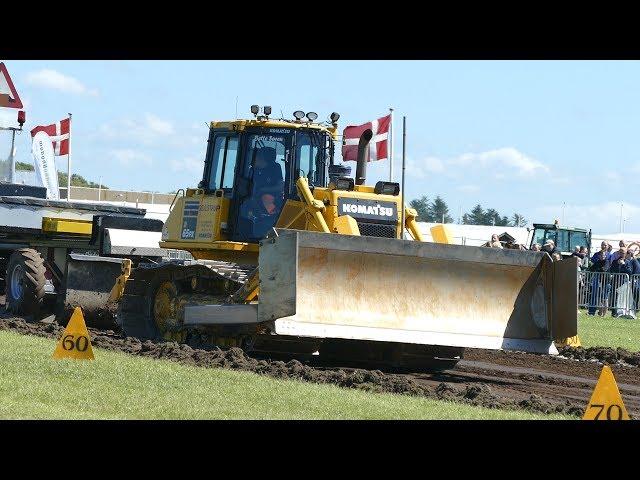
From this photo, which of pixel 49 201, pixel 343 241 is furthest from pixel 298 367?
pixel 49 201

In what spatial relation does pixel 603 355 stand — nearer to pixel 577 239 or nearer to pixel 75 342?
pixel 75 342

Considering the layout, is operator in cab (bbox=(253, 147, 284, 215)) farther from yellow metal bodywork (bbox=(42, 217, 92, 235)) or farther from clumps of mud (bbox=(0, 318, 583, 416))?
yellow metal bodywork (bbox=(42, 217, 92, 235))

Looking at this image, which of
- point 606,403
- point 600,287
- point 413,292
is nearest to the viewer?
point 606,403

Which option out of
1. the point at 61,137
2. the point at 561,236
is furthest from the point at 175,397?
the point at 561,236

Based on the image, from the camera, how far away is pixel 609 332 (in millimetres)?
23312

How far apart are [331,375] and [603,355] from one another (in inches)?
236

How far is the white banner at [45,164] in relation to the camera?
2629 centimetres

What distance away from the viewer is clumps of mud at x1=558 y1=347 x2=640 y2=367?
53.6 feet

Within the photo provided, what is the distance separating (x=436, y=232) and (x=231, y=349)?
3.41 m
